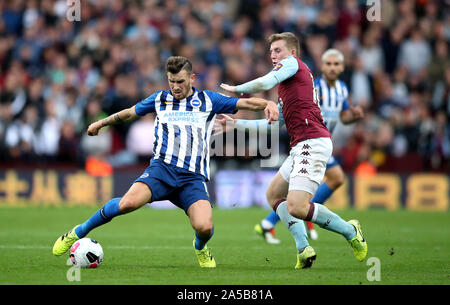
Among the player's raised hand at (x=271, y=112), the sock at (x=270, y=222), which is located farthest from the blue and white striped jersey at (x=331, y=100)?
the player's raised hand at (x=271, y=112)

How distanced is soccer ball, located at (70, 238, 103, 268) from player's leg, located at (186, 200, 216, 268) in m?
0.96

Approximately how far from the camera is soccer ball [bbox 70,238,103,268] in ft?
24.4

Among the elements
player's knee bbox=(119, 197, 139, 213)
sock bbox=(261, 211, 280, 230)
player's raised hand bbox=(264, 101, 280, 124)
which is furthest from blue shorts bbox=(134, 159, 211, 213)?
sock bbox=(261, 211, 280, 230)

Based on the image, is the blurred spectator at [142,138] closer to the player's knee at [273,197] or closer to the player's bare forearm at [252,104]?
the player's knee at [273,197]

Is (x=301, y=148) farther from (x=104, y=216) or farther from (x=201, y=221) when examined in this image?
(x=104, y=216)

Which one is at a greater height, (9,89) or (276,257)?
(9,89)

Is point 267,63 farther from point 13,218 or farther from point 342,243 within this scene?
point 342,243

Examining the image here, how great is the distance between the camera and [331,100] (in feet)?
34.9

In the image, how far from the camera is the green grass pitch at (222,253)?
22.3ft

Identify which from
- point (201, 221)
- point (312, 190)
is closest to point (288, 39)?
point (312, 190)

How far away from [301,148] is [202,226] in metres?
1.23

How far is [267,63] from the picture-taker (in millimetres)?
18234

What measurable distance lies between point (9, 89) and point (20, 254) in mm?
10145
